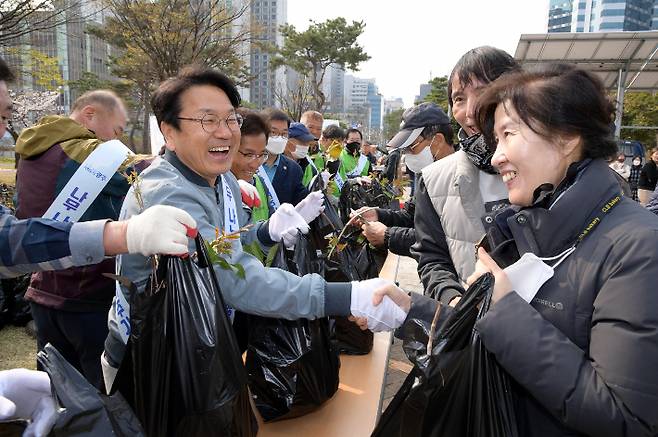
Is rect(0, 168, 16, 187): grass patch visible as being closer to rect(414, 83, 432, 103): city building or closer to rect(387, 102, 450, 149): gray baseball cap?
rect(387, 102, 450, 149): gray baseball cap

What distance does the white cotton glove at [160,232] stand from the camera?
4.26 feet

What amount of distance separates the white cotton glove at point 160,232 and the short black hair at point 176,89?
27.6 inches

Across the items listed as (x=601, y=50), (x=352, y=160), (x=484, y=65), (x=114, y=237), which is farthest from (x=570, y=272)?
(x=601, y=50)

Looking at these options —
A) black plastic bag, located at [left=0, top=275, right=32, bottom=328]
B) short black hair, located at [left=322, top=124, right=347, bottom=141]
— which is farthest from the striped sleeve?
short black hair, located at [left=322, top=124, right=347, bottom=141]

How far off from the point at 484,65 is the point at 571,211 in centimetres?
103

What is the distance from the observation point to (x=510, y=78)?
53.7 inches

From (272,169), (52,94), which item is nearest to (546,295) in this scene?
(272,169)

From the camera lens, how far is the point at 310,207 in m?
2.90

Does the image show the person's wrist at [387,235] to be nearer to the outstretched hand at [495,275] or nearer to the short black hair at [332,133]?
the outstretched hand at [495,275]

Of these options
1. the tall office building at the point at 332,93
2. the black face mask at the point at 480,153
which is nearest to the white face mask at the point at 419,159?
the black face mask at the point at 480,153

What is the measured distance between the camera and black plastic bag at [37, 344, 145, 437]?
979 mm

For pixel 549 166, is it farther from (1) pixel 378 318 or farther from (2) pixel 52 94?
(2) pixel 52 94

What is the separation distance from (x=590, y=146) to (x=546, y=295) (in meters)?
0.42

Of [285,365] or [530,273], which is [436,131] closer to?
[285,365]
